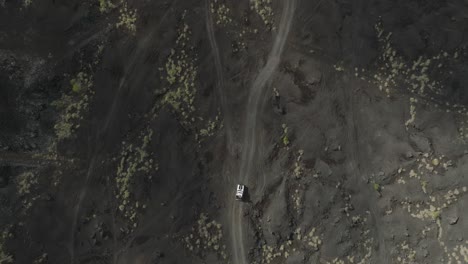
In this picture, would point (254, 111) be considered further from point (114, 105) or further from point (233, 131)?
point (114, 105)

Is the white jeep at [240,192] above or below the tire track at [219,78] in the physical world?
below

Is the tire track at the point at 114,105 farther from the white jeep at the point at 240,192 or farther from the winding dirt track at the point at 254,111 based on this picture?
the white jeep at the point at 240,192

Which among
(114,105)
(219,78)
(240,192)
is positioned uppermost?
(219,78)

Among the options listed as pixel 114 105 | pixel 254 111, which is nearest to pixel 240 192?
pixel 254 111

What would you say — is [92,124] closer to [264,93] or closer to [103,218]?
[103,218]

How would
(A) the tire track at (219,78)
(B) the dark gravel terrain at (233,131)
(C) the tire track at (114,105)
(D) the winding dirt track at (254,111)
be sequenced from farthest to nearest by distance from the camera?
(C) the tire track at (114,105) < (A) the tire track at (219,78) < (D) the winding dirt track at (254,111) < (B) the dark gravel terrain at (233,131)

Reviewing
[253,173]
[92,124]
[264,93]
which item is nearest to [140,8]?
[92,124]

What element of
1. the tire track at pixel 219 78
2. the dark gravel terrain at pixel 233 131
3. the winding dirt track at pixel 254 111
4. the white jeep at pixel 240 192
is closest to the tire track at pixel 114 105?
the dark gravel terrain at pixel 233 131

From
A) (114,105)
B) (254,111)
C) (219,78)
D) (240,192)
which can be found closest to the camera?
(240,192)
